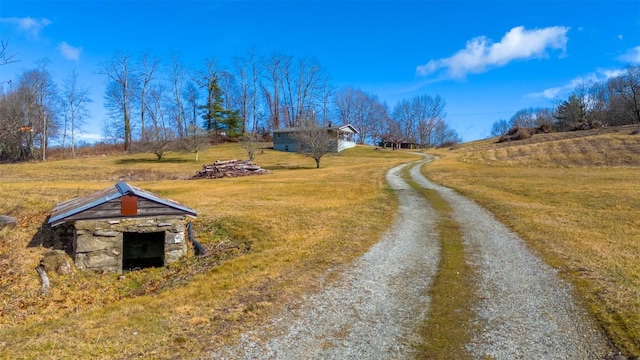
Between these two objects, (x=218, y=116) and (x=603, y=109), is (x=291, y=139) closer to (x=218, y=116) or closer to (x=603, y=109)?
(x=218, y=116)

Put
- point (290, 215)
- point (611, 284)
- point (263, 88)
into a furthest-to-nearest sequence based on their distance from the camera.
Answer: point (263, 88) < point (290, 215) < point (611, 284)

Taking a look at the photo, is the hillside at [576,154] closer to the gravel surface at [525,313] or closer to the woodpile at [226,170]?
the woodpile at [226,170]

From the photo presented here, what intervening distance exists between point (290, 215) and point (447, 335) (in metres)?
9.05

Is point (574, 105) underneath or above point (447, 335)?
above

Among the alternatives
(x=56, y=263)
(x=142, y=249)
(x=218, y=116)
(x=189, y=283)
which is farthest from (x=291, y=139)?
(x=189, y=283)

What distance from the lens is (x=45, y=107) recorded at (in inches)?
2003

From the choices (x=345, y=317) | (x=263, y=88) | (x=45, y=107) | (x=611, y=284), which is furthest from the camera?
(x=263, y=88)

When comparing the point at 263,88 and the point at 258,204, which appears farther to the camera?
the point at 263,88

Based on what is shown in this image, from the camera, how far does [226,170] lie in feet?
111

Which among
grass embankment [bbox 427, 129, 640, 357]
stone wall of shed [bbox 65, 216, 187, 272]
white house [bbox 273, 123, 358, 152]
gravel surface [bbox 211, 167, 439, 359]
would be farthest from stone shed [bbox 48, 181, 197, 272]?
white house [bbox 273, 123, 358, 152]

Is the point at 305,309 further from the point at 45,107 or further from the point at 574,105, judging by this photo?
the point at 574,105

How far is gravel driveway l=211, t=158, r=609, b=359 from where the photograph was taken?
462cm

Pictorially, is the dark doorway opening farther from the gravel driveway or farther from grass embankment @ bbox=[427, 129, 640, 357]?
grass embankment @ bbox=[427, 129, 640, 357]

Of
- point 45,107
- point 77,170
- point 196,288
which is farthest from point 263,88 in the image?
point 196,288
